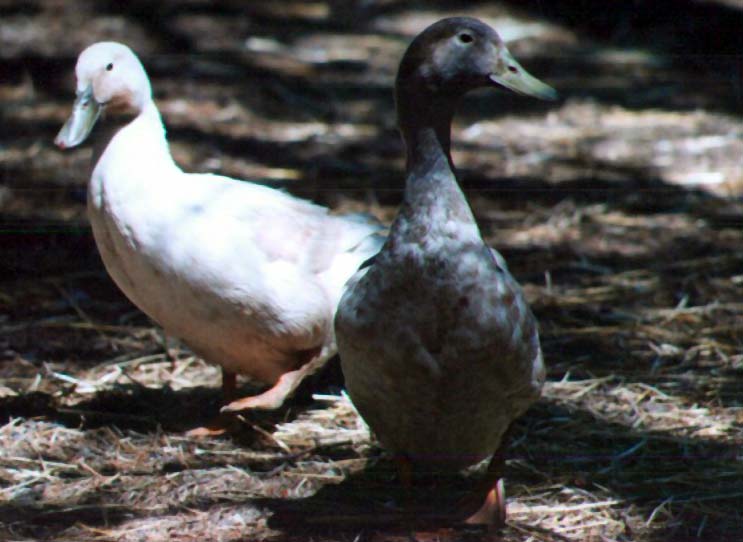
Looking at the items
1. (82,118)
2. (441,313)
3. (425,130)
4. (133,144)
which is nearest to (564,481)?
(441,313)

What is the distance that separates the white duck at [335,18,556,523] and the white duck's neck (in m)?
0.96

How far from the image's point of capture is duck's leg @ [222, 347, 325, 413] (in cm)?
448

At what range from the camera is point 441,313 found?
12.0 ft

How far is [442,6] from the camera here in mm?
10320

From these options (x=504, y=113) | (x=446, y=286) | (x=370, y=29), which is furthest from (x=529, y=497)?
(x=370, y=29)

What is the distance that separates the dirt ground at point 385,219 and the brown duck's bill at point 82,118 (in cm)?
97

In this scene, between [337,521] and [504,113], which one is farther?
[504,113]

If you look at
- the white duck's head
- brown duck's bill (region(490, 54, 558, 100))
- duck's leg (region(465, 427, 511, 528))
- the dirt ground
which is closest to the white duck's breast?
the white duck's head

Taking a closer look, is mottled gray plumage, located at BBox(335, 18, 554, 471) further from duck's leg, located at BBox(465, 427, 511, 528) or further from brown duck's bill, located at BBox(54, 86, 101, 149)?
brown duck's bill, located at BBox(54, 86, 101, 149)

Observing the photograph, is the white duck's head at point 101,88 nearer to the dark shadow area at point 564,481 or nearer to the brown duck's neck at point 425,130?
the brown duck's neck at point 425,130

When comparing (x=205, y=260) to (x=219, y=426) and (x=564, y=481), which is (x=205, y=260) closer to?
(x=219, y=426)

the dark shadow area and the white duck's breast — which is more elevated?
the white duck's breast

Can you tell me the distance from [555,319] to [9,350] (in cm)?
221

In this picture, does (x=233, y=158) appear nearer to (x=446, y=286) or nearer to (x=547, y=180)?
(x=547, y=180)
